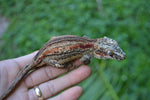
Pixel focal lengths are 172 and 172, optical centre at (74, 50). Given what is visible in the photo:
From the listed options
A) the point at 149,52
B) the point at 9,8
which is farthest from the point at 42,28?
the point at 149,52

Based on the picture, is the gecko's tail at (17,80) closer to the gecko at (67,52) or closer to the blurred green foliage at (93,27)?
the gecko at (67,52)

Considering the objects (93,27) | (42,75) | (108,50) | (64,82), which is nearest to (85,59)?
(108,50)

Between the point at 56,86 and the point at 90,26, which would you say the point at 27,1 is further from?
the point at 56,86

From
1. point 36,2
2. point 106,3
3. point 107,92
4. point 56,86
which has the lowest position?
point 107,92

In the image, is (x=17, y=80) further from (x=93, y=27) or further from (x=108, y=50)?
(x=93, y=27)

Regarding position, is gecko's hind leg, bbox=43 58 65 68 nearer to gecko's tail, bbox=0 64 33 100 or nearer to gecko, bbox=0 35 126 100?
gecko, bbox=0 35 126 100

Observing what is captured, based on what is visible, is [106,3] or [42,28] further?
[106,3]

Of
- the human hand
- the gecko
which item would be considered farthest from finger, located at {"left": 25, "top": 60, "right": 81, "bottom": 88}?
the gecko
